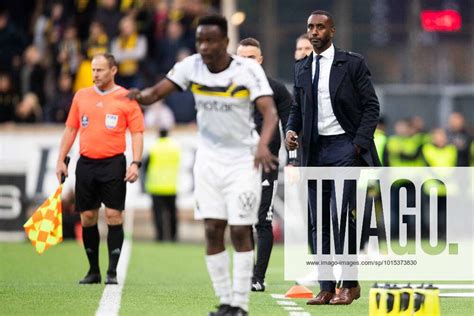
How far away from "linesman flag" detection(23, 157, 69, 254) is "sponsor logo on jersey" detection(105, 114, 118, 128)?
58cm

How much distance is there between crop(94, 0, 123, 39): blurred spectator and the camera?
86.2 feet

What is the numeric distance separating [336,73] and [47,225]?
12.5 ft

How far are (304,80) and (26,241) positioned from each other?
13.0 metres

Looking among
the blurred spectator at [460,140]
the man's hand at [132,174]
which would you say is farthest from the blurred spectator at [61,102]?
the man's hand at [132,174]

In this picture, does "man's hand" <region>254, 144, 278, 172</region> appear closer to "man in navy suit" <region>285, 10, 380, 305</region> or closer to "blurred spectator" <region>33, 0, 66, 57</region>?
"man in navy suit" <region>285, 10, 380, 305</region>

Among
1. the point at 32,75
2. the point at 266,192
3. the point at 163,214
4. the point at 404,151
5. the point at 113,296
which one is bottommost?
the point at 163,214

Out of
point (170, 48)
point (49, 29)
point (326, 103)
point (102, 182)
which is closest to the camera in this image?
point (326, 103)

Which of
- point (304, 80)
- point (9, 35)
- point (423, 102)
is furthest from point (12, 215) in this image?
point (304, 80)

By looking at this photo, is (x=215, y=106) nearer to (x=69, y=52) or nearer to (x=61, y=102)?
(x=61, y=102)

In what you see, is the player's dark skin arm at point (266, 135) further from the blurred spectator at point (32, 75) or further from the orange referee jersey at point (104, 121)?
the blurred spectator at point (32, 75)

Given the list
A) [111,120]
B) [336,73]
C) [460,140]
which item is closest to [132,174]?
[111,120]

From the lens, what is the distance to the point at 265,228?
13.8m

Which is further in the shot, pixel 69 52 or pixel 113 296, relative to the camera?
pixel 69 52

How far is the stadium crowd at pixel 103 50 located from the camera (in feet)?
85.2
